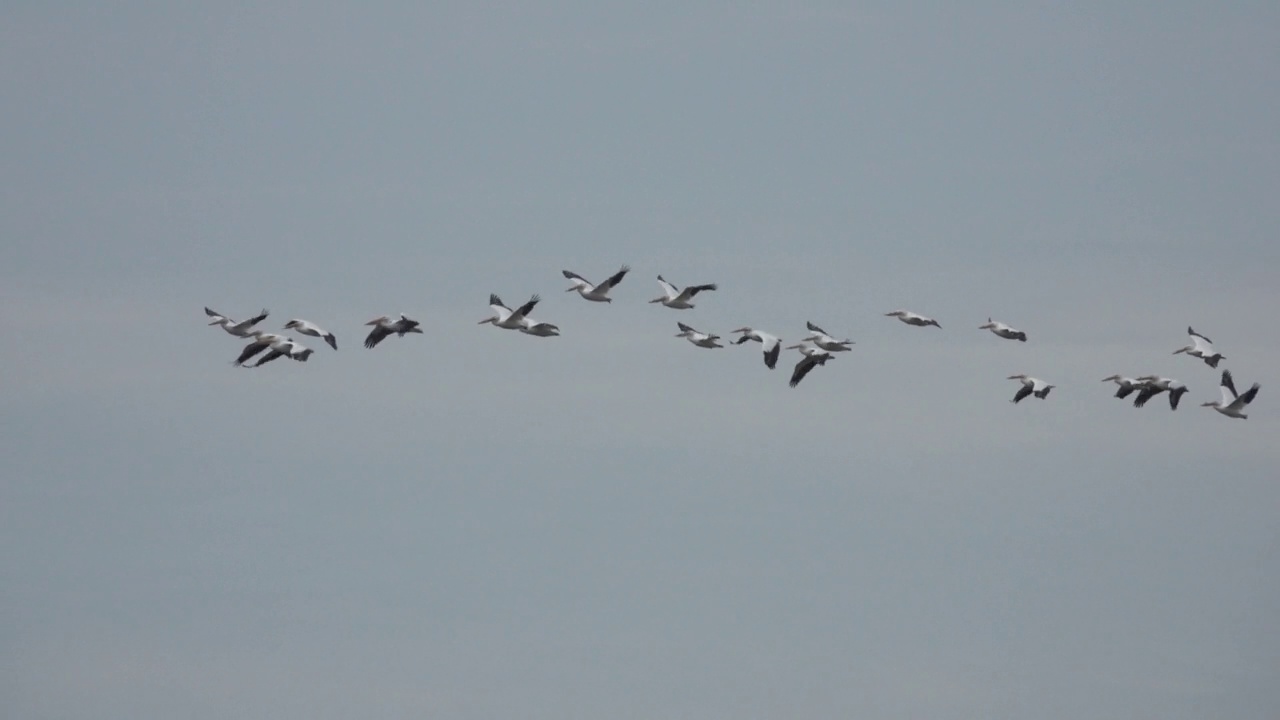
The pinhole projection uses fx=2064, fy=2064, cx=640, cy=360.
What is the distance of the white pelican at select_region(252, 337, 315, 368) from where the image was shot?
51.2 meters

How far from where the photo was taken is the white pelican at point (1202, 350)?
54.9m

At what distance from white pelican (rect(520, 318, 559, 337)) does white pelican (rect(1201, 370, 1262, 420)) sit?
17.9 meters

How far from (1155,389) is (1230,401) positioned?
2413 millimetres

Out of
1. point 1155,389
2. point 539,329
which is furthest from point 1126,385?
point 539,329

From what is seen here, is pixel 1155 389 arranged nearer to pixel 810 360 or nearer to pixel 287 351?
pixel 810 360

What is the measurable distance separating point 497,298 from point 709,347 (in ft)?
18.5

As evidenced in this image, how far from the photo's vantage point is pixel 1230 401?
54625 millimetres

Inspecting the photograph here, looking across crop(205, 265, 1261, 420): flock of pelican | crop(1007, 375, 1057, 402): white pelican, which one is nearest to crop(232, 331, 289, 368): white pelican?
crop(205, 265, 1261, 420): flock of pelican

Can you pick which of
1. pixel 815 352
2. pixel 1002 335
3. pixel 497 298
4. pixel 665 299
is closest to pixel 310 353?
pixel 497 298

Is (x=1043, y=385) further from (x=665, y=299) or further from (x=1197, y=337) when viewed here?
(x=665, y=299)

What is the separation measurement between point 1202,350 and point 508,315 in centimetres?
1888

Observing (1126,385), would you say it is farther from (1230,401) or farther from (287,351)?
(287,351)

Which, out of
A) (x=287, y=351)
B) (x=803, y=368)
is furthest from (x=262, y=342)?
(x=803, y=368)

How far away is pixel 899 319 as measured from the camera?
54.0m
